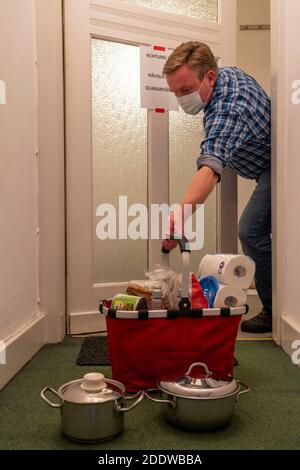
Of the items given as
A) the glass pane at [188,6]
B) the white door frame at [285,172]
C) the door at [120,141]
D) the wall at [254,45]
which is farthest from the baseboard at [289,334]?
the wall at [254,45]

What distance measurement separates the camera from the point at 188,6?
2018 millimetres

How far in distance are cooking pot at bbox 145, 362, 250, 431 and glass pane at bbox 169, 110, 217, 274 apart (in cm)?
111

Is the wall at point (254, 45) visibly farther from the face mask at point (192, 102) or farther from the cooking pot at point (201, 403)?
the cooking pot at point (201, 403)

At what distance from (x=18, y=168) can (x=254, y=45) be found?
2435 millimetres

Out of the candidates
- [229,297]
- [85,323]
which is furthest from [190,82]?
[85,323]

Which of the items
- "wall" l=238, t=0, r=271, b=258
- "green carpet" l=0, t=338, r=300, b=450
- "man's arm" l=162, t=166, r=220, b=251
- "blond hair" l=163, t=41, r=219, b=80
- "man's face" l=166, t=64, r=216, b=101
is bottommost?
"green carpet" l=0, t=338, r=300, b=450

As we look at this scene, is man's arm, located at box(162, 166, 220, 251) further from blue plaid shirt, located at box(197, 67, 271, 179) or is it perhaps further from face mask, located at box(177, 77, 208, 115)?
face mask, located at box(177, 77, 208, 115)

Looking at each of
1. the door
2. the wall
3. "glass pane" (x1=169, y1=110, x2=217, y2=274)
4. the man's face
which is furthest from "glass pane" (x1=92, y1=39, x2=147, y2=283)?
the wall

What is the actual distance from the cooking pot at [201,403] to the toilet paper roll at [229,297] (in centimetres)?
29

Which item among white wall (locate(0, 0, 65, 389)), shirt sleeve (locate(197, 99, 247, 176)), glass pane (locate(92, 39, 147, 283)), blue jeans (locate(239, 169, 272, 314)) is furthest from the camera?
glass pane (locate(92, 39, 147, 283))

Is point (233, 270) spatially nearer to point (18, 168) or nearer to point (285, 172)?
point (285, 172)

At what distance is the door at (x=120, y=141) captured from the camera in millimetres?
1828

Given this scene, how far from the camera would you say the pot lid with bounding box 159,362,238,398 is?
0.92 m
